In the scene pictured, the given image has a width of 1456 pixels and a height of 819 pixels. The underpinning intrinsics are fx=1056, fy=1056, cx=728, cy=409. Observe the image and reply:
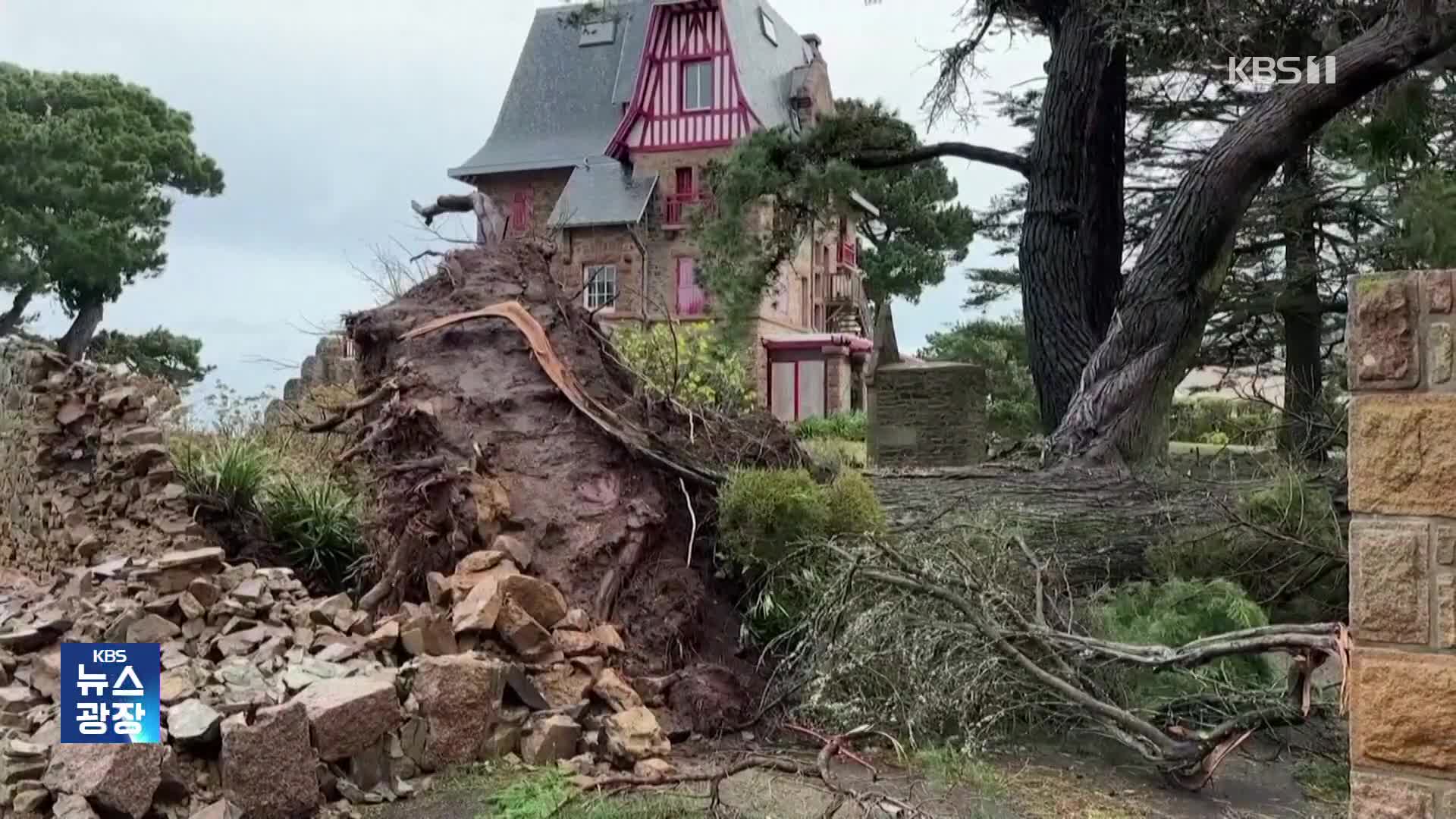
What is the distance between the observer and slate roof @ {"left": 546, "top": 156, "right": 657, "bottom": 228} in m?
19.0

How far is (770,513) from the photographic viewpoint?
14.0ft

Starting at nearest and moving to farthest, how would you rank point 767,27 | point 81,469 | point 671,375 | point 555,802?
point 555,802, point 671,375, point 81,469, point 767,27

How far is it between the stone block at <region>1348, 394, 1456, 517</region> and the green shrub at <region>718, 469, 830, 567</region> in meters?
2.22

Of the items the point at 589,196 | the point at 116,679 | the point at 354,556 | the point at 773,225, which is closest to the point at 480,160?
the point at 589,196

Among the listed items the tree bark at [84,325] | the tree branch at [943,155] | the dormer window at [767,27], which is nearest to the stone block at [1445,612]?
the tree branch at [943,155]

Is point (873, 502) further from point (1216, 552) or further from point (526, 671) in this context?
point (1216, 552)

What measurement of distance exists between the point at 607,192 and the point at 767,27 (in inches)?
194

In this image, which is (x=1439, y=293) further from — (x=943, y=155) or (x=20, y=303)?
(x=20, y=303)

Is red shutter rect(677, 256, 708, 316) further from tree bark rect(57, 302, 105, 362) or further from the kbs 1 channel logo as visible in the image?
the kbs 1 channel logo

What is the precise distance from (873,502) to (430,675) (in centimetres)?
195

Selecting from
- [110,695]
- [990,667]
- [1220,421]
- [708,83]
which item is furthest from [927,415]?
[708,83]

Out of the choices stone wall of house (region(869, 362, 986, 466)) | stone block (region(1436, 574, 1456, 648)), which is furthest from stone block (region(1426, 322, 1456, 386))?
stone wall of house (region(869, 362, 986, 466))

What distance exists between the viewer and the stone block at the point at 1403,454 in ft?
7.18

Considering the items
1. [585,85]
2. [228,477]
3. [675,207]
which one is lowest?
[228,477]
